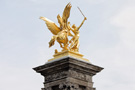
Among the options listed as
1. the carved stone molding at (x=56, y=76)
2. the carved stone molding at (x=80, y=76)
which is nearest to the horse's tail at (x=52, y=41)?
the carved stone molding at (x=56, y=76)

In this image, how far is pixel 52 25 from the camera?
2544 centimetres

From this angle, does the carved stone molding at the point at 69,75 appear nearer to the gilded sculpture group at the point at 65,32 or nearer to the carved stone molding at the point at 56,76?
the carved stone molding at the point at 56,76

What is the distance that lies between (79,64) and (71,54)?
34.6 inches

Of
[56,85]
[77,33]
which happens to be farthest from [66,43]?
[56,85]

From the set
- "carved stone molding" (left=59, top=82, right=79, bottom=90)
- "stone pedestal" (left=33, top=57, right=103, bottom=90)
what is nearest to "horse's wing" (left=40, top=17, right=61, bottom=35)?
"stone pedestal" (left=33, top=57, right=103, bottom=90)

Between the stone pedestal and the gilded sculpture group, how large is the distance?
151 cm

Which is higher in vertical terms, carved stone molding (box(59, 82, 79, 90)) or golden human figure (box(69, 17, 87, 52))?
golden human figure (box(69, 17, 87, 52))

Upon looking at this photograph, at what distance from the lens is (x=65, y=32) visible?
24672 millimetres

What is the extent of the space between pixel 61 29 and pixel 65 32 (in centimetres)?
55

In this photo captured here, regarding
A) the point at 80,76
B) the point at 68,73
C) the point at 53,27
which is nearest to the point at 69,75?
the point at 68,73

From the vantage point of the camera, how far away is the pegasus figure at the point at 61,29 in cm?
2444

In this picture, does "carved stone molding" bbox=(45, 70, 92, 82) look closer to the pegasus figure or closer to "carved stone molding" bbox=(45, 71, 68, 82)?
"carved stone molding" bbox=(45, 71, 68, 82)

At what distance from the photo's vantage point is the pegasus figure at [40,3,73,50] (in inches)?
962

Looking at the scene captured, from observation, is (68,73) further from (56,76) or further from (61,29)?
(61,29)
